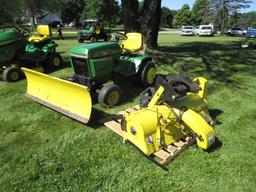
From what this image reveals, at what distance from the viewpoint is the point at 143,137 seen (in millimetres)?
3439

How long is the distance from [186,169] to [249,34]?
18854 millimetres

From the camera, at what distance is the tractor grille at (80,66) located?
503 centimetres

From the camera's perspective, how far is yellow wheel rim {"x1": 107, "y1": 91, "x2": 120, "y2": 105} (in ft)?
16.7

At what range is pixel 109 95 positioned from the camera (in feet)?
16.5

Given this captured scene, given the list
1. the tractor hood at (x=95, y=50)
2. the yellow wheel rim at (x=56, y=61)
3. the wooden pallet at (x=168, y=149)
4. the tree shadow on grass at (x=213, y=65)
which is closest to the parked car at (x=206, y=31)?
the tree shadow on grass at (x=213, y=65)

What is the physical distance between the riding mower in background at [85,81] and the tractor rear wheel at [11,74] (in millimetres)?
1694

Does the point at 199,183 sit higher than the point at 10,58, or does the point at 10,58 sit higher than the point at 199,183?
the point at 10,58

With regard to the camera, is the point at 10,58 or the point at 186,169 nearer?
the point at 186,169

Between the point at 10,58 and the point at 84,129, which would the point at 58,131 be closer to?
the point at 84,129

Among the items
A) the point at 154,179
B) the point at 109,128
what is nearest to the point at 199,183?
the point at 154,179

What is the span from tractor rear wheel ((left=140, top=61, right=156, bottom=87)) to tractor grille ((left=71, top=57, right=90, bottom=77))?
151 centimetres

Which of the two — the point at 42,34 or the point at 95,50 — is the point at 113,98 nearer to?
the point at 95,50

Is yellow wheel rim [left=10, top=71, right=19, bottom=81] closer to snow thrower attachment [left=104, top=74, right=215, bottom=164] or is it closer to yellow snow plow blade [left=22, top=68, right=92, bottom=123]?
yellow snow plow blade [left=22, top=68, right=92, bottom=123]

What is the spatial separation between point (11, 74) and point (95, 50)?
326 cm
